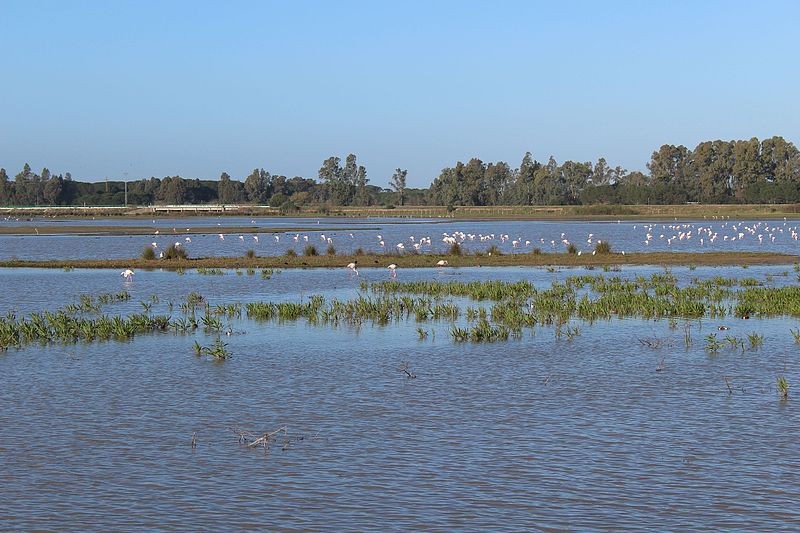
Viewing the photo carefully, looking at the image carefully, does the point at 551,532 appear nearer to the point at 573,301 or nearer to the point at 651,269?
the point at 573,301

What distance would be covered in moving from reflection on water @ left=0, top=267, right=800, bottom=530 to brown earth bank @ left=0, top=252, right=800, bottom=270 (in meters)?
23.5

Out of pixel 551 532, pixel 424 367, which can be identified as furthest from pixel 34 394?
pixel 551 532

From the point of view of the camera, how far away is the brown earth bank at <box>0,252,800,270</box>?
47.3m

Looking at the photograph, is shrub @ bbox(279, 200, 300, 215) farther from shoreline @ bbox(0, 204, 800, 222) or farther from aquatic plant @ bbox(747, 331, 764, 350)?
aquatic plant @ bbox(747, 331, 764, 350)

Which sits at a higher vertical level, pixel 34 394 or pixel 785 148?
pixel 785 148

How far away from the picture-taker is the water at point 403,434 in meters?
11.0

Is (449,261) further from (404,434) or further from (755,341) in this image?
(404,434)

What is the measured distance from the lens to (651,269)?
147 feet

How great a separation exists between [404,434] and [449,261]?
34.0 m

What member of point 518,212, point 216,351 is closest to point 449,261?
point 216,351

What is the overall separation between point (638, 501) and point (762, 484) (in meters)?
1.62

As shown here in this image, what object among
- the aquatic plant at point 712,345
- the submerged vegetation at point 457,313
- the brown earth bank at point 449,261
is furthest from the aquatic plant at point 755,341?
the brown earth bank at point 449,261

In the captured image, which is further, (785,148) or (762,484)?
(785,148)

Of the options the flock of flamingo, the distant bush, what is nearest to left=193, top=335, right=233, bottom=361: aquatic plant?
the flock of flamingo
